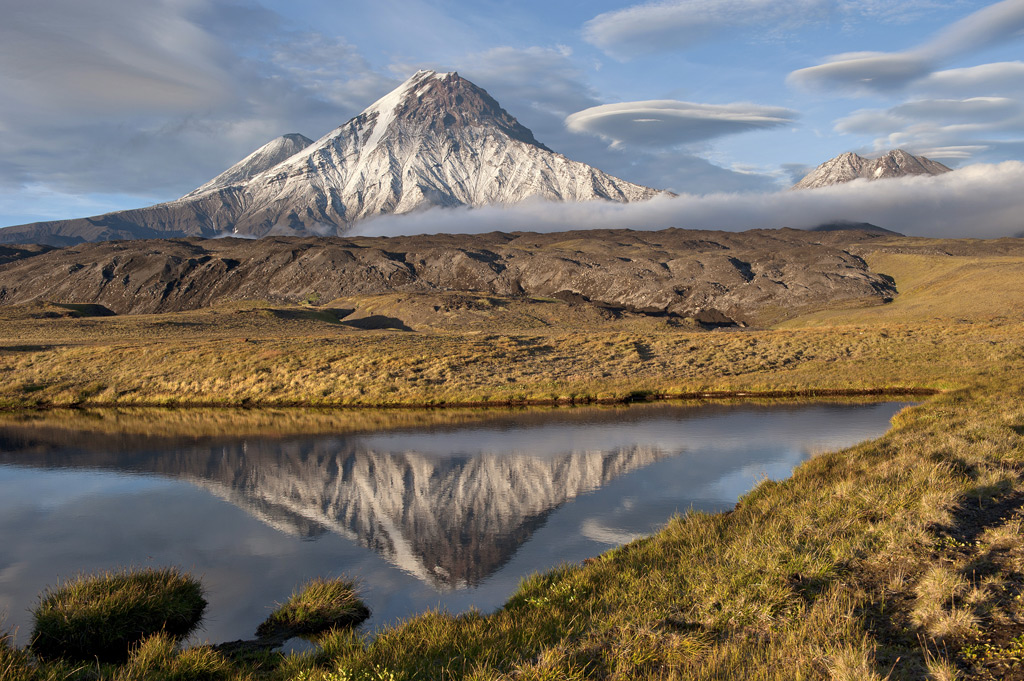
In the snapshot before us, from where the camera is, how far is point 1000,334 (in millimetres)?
49719

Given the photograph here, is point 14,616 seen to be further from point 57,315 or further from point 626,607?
point 57,315

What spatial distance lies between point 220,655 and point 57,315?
109m

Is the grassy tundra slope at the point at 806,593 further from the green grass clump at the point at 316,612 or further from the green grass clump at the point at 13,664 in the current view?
the green grass clump at the point at 316,612

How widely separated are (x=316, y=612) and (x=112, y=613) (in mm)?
3041

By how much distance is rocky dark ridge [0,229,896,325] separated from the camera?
447 feet

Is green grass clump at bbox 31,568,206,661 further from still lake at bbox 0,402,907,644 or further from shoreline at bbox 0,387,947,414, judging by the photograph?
shoreline at bbox 0,387,947,414

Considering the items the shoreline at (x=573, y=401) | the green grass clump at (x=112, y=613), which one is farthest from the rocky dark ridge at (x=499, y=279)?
the green grass clump at (x=112, y=613)

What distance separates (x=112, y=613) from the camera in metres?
10.2

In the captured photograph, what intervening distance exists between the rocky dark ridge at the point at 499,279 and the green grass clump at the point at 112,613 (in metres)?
120

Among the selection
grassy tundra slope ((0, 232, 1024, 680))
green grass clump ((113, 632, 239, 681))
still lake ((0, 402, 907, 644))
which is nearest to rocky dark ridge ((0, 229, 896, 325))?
still lake ((0, 402, 907, 644))

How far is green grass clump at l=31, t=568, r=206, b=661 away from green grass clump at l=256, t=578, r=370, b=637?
4.77ft

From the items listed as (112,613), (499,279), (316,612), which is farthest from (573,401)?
(499,279)

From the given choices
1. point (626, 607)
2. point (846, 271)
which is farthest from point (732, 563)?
point (846, 271)

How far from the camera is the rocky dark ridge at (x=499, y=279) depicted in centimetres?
13612
